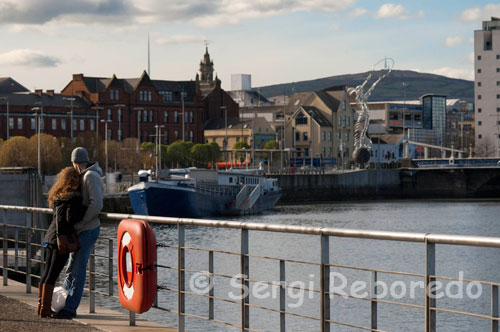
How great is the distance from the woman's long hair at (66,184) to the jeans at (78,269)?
479 millimetres

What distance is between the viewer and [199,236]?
45625 millimetres

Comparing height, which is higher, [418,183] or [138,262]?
[138,262]

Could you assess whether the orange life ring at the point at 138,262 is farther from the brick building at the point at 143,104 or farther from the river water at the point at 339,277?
the brick building at the point at 143,104

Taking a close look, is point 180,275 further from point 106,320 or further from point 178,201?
point 178,201

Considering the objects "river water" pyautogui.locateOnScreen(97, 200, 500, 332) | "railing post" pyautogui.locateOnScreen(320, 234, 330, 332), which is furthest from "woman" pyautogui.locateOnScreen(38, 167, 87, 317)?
"railing post" pyautogui.locateOnScreen(320, 234, 330, 332)

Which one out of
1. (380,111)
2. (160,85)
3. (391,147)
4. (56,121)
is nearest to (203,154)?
(56,121)

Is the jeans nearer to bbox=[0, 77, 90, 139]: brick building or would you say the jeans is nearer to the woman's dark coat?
the woman's dark coat

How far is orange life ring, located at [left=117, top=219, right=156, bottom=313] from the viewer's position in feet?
26.5

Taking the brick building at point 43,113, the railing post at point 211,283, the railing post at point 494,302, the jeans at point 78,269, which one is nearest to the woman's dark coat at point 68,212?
the jeans at point 78,269

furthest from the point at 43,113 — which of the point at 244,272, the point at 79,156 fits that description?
the point at 244,272

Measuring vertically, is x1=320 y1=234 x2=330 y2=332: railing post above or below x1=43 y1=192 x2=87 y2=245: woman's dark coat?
below

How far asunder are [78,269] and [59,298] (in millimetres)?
373

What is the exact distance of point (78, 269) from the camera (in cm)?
933

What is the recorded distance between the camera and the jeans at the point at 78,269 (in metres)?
9.25
